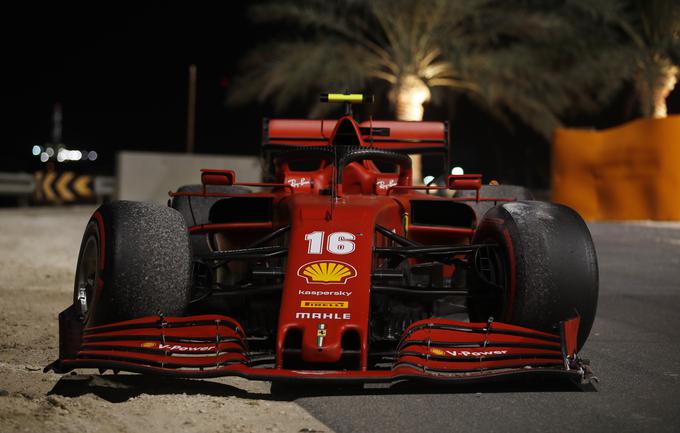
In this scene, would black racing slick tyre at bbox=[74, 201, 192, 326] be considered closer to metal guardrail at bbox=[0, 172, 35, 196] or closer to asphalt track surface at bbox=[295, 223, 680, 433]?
asphalt track surface at bbox=[295, 223, 680, 433]

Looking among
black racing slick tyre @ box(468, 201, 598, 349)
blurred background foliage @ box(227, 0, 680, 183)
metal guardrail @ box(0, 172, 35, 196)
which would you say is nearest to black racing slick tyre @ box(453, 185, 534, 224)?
black racing slick tyre @ box(468, 201, 598, 349)

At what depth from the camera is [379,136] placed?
9773mm

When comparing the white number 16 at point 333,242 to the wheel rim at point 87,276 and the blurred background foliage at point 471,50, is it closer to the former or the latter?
the wheel rim at point 87,276

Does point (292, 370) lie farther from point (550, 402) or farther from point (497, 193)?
point (497, 193)

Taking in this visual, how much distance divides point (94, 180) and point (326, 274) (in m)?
28.1

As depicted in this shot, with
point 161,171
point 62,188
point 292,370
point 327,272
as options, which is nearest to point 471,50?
point 161,171

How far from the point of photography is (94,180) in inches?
1270

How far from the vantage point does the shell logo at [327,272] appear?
5.32 m

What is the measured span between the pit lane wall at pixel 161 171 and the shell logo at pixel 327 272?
20654 mm

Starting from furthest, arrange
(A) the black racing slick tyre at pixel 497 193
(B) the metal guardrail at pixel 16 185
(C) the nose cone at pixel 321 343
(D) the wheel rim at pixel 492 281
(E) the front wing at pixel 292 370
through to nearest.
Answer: (B) the metal guardrail at pixel 16 185
(A) the black racing slick tyre at pixel 497 193
(D) the wheel rim at pixel 492 281
(C) the nose cone at pixel 321 343
(E) the front wing at pixel 292 370

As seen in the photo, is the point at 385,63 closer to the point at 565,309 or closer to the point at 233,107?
the point at 233,107

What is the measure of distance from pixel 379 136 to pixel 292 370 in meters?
5.09

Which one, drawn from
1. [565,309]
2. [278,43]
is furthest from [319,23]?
[565,309]

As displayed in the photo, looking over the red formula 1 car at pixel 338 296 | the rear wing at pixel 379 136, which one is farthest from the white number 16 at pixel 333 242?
the rear wing at pixel 379 136
